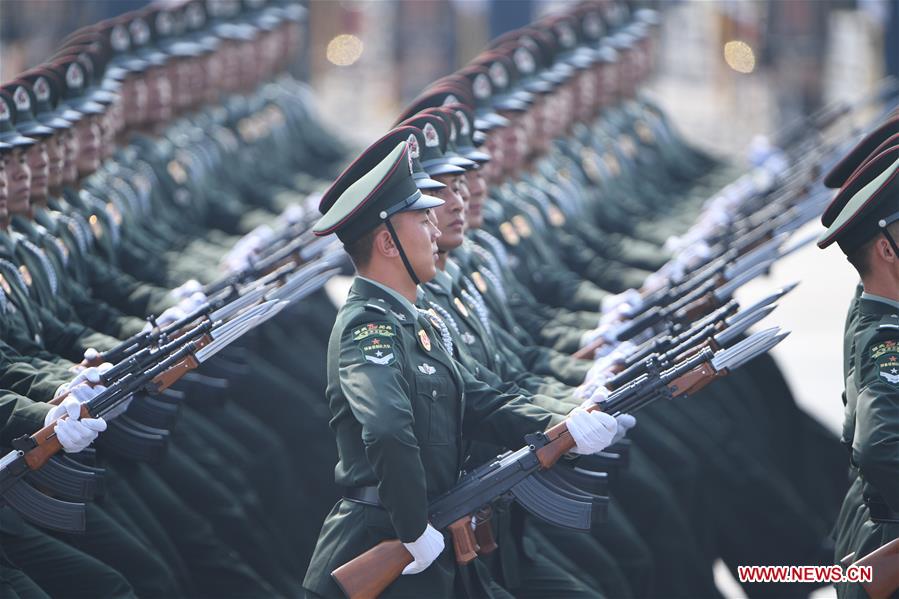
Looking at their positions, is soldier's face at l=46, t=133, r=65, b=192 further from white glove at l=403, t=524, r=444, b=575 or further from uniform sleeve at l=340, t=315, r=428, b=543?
white glove at l=403, t=524, r=444, b=575

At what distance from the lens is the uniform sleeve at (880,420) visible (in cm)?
626

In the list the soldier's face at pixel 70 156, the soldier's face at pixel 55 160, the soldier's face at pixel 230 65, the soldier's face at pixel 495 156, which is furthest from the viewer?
the soldier's face at pixel 230 65

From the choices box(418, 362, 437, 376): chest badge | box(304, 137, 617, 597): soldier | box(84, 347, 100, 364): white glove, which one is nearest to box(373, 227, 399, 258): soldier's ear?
box(304, 137, 617, 597): soldier

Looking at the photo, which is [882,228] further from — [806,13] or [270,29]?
[806,13]

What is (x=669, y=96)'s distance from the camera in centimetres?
2478

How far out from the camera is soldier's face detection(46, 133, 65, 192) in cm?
897

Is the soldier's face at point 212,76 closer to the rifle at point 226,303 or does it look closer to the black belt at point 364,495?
the rifle at point 226,303

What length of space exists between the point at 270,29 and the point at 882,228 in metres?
9.31

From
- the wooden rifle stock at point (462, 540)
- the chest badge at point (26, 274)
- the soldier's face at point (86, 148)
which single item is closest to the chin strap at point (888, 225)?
the wooden rifle stock at point (462, 540)

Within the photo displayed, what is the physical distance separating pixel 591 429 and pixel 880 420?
97cm

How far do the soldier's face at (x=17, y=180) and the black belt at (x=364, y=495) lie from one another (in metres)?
2.73

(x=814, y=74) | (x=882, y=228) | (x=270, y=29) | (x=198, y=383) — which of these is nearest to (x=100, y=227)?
(x=198, y=383)

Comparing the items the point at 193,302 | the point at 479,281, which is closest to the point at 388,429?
the point at 479,281

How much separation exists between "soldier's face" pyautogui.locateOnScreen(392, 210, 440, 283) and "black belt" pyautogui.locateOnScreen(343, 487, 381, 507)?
77cm
